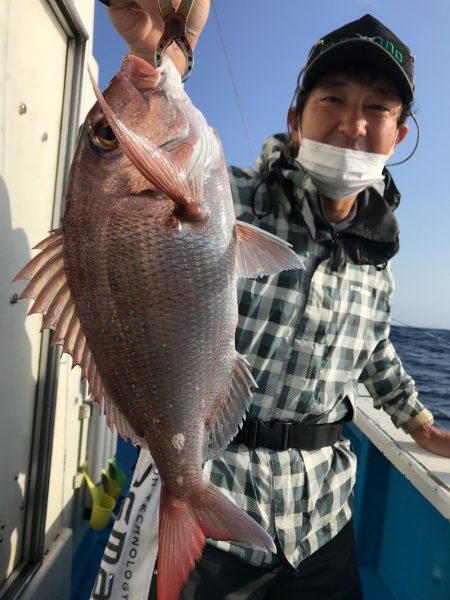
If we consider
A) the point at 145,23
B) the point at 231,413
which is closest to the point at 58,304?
the point at 231,413

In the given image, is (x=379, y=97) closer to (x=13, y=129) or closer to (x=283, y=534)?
(x=13, y=129)

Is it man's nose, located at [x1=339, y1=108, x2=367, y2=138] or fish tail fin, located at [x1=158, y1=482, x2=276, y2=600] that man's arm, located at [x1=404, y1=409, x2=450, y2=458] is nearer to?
man's nose, located at [x1=339, y1=108, x2=367, y2=138]

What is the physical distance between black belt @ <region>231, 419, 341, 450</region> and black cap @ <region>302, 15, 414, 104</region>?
54.8 inches

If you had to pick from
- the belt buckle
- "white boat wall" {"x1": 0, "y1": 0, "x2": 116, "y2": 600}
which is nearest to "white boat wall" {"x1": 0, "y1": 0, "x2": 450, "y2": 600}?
"white boat wall" {"x1": 0, "y1": 0, "x2": 116, "y2": 600}

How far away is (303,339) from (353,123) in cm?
91

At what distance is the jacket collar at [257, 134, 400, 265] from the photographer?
6.17 ft

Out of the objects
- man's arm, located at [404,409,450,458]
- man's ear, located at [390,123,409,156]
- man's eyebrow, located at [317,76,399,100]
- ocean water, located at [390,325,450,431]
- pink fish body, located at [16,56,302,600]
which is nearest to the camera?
pink fish body, located at [16,56,302,600]

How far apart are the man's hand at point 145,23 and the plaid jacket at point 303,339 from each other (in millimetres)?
648

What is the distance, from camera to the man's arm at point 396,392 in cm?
226

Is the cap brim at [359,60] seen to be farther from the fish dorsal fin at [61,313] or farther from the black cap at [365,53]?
the fish dorsal fin at [61,313]

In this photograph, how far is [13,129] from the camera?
1821mm

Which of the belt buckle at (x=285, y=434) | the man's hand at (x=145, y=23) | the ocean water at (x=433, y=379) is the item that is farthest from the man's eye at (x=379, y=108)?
the ocean water at (x=433, y=379)

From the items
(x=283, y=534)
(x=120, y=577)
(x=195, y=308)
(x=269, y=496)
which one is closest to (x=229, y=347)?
(x=195, y=308)

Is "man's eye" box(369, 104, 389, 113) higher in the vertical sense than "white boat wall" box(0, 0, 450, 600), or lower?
higher
